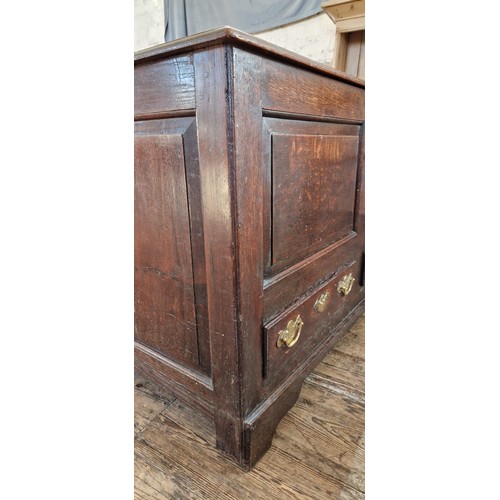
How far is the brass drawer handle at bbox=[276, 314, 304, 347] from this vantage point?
80 cm

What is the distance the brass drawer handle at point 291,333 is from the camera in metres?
0.80

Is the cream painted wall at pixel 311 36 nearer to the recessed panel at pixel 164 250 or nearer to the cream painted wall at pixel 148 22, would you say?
the cream painted wall at pixel 148 22

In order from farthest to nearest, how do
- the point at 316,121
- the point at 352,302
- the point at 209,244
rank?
the point at 352,302, the point at 316,121, the point at 209,244

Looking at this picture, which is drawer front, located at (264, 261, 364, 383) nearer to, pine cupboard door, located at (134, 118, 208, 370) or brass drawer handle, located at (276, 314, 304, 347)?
brass drawer handle, located at (276, 314, 304, 347)

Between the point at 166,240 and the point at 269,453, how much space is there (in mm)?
557

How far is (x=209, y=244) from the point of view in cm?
66

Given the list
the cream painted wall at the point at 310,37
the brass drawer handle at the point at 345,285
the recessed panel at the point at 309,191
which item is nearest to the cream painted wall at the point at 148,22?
the cream painted wall at the point at 310,37

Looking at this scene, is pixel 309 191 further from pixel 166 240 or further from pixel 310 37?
pixel 310 37

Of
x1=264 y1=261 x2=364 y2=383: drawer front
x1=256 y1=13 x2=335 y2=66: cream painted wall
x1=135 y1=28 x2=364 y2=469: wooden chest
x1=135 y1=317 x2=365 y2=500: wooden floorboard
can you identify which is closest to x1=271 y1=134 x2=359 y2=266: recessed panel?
x1=135 y1=28 x2=364 y2=469: wooden chest

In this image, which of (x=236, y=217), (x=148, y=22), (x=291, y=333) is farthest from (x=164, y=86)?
(x=148, y=22)

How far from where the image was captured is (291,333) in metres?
0.84
